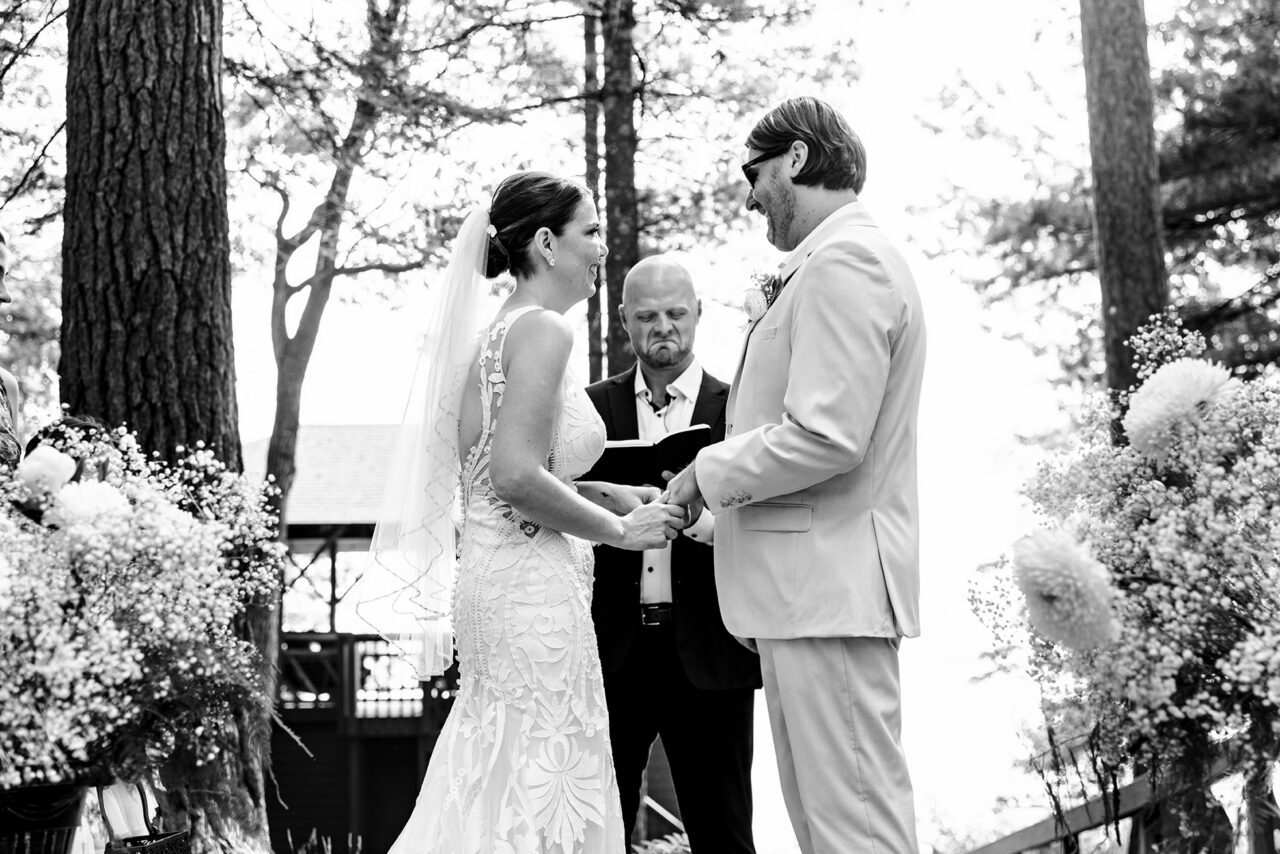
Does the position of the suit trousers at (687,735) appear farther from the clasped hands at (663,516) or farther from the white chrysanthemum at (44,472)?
the white chrysanthemum at (44,472)

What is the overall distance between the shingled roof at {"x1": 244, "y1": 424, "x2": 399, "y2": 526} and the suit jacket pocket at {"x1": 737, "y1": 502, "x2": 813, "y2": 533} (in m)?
18.3

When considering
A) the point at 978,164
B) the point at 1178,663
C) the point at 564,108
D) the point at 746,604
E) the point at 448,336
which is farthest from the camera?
the point at 978,164

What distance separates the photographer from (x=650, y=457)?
12.5 ft

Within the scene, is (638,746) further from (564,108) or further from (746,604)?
(564,108)

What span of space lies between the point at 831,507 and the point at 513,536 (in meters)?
0.87

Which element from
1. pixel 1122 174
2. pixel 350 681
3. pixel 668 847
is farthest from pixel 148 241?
pixel 350 681

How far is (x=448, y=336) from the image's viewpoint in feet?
11.6

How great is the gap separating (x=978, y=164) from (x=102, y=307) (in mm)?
10717

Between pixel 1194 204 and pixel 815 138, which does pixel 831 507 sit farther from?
pixel 1194 204

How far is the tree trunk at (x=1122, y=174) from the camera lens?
23.6 feet

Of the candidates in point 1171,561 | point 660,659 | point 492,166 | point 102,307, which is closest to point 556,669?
point 660,659

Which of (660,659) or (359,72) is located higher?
(359,72)

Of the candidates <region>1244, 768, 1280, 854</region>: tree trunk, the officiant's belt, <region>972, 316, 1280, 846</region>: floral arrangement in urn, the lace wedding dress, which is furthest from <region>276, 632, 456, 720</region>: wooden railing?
<region>972, 316, 1280, 846</region>: floral arrangement in urn

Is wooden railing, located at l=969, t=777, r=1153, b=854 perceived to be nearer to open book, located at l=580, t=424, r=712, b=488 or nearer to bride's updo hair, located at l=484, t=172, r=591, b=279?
open book, located at l=580, t=424, r=712, b=488
